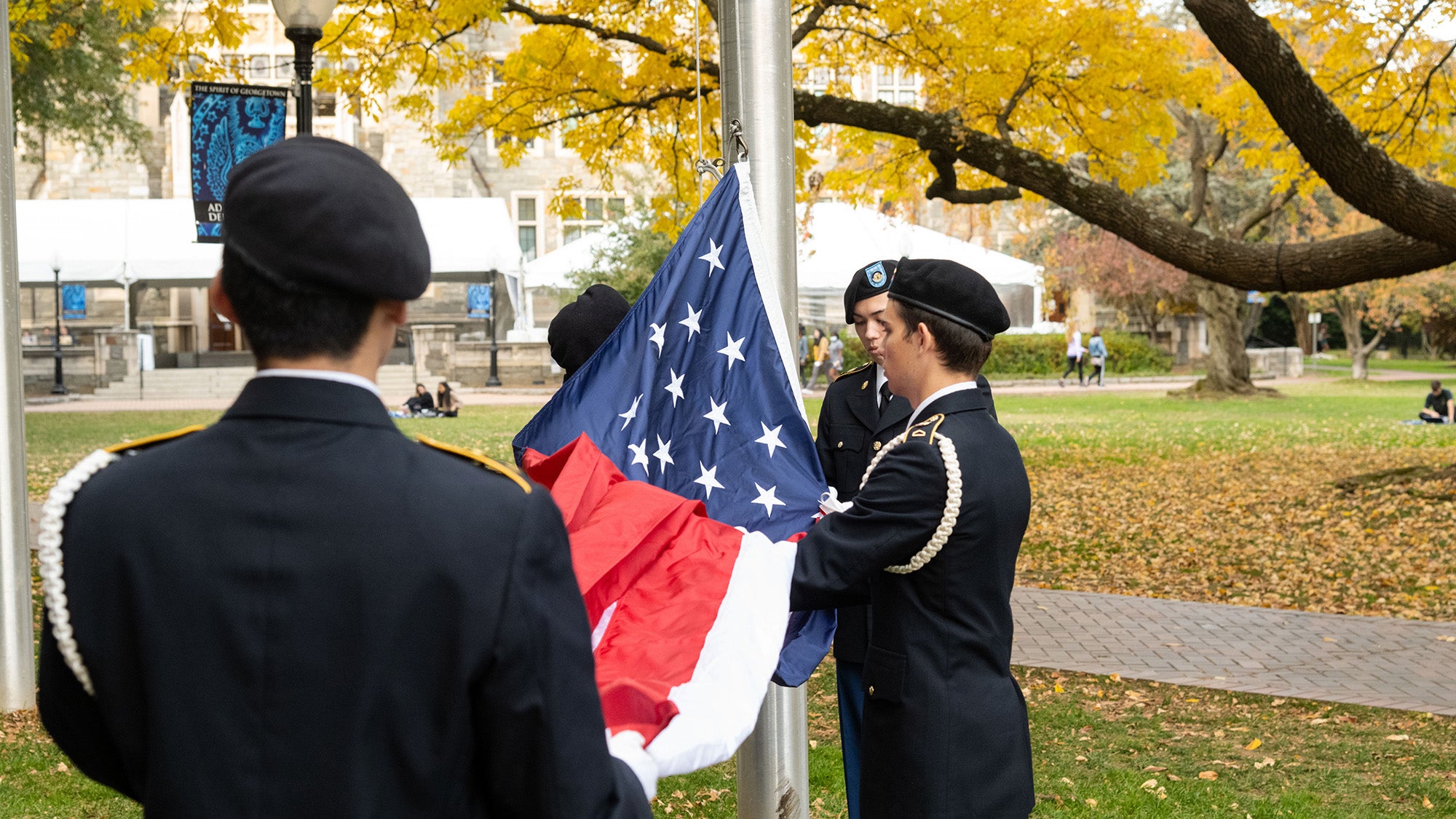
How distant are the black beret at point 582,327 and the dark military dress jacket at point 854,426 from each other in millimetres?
817

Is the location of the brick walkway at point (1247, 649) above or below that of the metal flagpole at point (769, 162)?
below

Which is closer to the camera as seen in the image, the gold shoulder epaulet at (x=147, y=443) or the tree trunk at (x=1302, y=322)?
the gold shoulder epaulet at (x=147, y=443)

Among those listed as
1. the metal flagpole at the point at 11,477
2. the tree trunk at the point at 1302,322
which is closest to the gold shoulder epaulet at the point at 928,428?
the metal flagpole at the point at 11,477

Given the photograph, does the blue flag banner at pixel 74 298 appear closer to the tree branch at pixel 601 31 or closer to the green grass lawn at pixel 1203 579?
the green grass lawn at pixel 1203 579

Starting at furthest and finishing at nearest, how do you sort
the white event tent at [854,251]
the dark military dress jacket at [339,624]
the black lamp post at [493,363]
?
the black lamp post at [493,363] < the white event tent at [854,251] < the dark military dress jacket at [339,624]

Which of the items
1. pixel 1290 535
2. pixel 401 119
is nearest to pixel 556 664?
pixel 1290 535

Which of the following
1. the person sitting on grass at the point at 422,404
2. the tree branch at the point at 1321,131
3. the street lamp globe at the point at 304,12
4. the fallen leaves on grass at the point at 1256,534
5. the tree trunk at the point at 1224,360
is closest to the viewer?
the street lamp globe at the point at 304,12

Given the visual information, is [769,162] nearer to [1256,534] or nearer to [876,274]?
[876,274]

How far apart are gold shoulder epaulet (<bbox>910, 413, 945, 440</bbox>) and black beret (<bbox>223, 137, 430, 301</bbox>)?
1501 mm

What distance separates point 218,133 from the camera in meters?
9.32

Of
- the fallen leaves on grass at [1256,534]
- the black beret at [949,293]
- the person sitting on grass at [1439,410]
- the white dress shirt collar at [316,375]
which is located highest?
the black beret at [949,293]

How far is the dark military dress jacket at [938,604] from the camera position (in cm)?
277

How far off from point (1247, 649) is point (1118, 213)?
20.5 ft

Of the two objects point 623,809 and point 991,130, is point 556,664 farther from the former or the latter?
point 991,130
